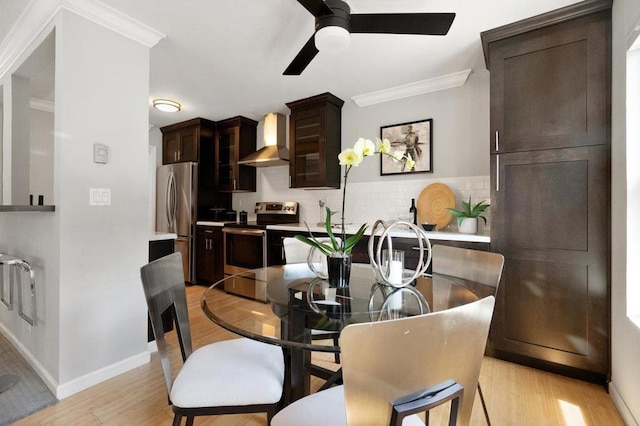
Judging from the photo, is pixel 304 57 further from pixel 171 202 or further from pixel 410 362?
pixel 171 202

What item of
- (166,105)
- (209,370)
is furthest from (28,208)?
(166,105)

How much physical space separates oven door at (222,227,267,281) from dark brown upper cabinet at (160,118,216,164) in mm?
1384

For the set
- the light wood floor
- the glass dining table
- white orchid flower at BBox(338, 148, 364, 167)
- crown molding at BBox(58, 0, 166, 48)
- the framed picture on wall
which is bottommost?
the light wood floor

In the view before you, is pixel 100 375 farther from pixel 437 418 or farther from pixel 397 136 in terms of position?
pixel 397 136

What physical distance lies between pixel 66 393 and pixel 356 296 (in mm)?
1841

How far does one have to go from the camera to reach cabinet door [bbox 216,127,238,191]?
14.7 feet

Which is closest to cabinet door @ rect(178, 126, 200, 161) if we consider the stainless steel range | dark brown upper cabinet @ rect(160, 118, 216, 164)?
dark brown upper cabinet @ rect(160, 118, 216, 164)

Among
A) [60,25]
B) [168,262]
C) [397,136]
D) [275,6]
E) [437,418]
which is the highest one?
[275,6]

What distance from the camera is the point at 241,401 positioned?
41.6 inches

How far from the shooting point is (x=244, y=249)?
381cm

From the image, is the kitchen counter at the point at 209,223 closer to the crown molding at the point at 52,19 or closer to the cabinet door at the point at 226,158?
the cabinet door at the point at 226,158

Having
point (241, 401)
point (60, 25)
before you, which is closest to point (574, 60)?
point (241, 401)

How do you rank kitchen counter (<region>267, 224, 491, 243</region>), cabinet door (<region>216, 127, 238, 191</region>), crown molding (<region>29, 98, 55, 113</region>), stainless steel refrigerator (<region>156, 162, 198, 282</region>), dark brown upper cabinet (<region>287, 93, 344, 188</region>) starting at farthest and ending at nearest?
cabinet door (<region>216, 127, 238, 191</region>) → stainless steel refrigerator (<region>156, 162, 198, 282</region>) → crown molding (<region>29, 98, 55, 113</region>) → dark brown upper cabinet (<region>287, 93, 344, 188</region>) → kitchen counter (<region>267, 224, 491, 243</region>)

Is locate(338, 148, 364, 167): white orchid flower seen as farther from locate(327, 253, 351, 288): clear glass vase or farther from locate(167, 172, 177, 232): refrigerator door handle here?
locate(167, 172, 177, 232): refrigerator door handle
